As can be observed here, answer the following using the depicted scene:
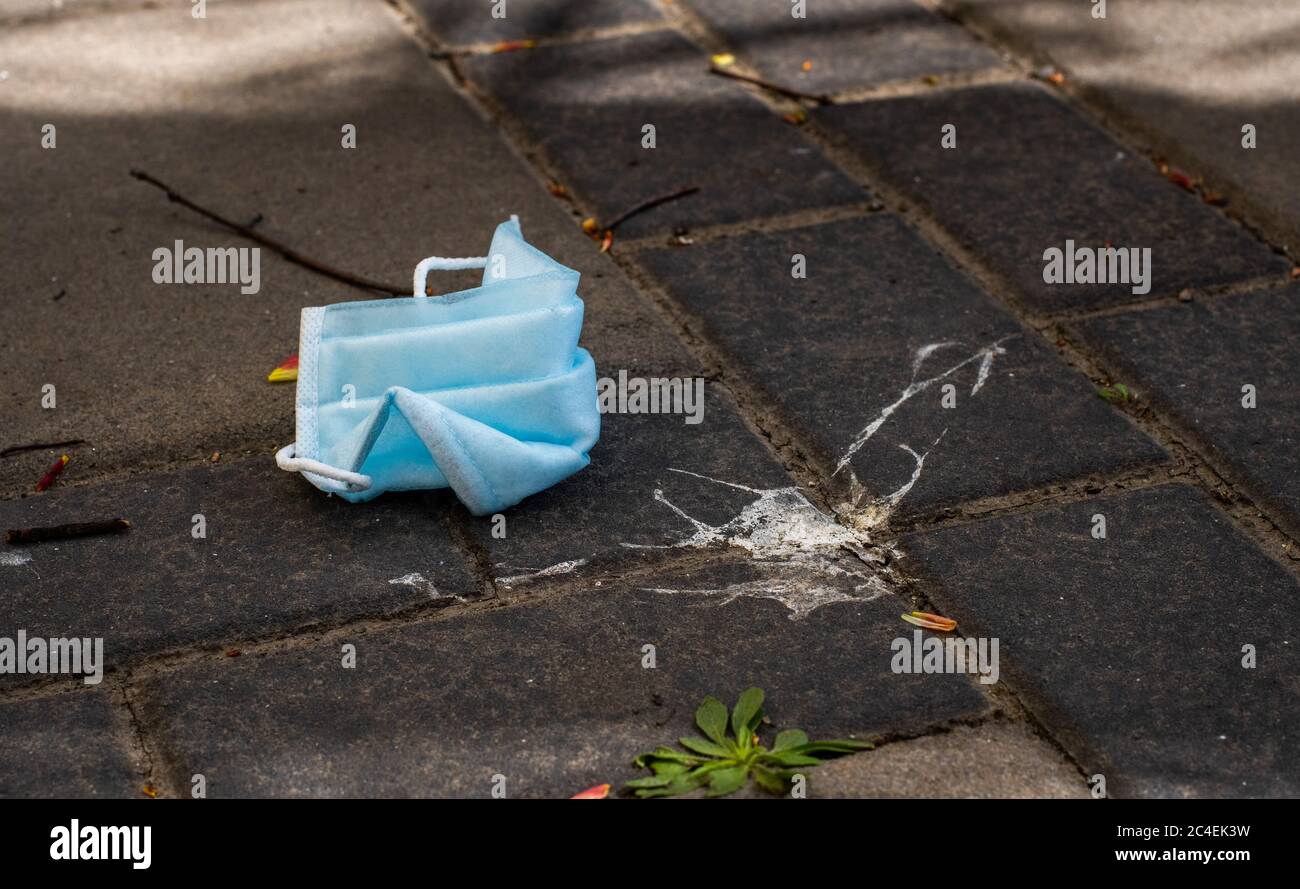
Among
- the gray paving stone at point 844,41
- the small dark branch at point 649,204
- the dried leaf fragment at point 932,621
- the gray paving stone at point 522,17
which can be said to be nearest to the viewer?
the dried leaf fragment at point 932,621

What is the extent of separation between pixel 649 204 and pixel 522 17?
1059 millimetres

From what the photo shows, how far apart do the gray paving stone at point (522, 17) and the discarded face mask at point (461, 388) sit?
1.68 meters

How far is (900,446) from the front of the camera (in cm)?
253

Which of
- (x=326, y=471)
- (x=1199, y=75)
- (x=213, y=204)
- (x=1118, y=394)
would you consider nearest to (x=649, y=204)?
(x=213, y=204)

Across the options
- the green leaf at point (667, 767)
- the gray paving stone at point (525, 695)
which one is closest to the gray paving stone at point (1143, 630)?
the gray paving stone at point (525, 695)

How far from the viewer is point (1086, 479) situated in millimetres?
2451

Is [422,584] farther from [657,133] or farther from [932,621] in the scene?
[657,133]

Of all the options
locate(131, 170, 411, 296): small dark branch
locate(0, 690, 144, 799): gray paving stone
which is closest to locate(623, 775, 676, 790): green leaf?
locate(0, 690, 144, 799): gray paving stone

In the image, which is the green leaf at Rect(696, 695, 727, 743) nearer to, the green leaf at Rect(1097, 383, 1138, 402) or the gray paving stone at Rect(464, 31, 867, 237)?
the green leaf at Rect(1097, 383, 1138, 402)

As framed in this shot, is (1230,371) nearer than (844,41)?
Yes

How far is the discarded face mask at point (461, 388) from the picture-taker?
2.32m

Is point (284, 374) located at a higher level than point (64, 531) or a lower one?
higher

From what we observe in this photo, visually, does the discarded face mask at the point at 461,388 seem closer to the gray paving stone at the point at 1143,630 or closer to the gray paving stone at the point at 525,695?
the gray paving stone at the point at 525,695

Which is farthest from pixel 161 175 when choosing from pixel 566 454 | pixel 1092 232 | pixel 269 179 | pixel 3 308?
pixel 1092 232
